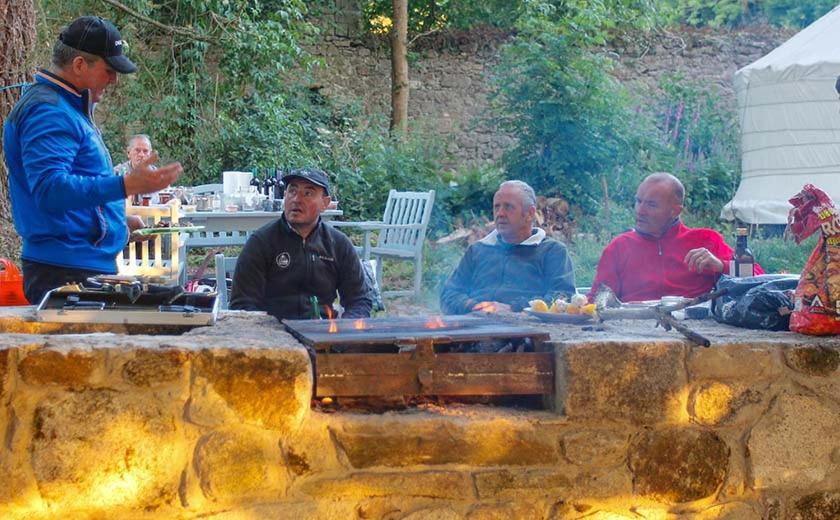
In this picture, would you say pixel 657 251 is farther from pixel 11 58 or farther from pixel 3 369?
pixel 11 58

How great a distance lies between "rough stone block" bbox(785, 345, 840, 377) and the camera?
3086mm

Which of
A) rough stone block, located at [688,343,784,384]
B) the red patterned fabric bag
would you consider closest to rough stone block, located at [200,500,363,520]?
rough stone block, located at [688,343,784,384]

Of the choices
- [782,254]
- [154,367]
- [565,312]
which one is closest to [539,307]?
[565,312]

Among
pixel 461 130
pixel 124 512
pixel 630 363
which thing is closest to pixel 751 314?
pixel 630 363

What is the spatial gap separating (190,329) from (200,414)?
18.5 inches

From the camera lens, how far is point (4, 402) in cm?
262

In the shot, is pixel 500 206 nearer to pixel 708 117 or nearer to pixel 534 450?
pixel 534 450

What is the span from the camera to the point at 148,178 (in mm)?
3041

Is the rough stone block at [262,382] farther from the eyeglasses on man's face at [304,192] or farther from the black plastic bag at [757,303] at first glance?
the eyeglasses on man's face at [304,192]

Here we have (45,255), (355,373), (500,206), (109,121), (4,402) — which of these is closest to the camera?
Result: (4,402)

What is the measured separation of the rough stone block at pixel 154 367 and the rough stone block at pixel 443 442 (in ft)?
1.54

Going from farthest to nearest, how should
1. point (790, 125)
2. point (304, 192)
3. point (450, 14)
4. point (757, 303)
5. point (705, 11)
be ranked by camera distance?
1. point (705, 11)
2. point (450, 14)
3. point (790, 125)
4. point (304, 192)
5. point (757, 303)

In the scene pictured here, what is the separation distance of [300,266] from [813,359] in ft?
7.31

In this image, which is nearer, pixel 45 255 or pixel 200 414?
pixel 200 414
